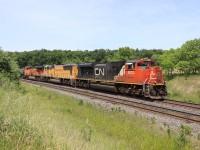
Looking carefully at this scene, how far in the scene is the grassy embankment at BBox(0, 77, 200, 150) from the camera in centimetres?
636

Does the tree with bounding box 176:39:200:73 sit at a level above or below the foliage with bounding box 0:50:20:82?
above

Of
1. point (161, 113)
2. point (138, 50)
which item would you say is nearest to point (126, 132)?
point (161, 113)

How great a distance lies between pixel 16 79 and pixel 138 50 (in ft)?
389

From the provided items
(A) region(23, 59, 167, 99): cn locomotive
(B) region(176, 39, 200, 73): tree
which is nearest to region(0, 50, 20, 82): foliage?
(A) region(23, 59, 167, 99): cn locomotive

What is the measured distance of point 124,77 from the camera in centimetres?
2542

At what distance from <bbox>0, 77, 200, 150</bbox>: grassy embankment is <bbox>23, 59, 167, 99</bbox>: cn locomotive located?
22.0 ft

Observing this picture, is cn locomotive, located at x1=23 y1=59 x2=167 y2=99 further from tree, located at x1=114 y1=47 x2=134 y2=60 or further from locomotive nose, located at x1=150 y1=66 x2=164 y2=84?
tree, located at x1=114 y1=47 x2=134 y2=60

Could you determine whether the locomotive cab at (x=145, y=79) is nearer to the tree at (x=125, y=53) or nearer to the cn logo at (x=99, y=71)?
the cn logo at (x=99, y=71)

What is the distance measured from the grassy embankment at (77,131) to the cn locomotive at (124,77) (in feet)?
22.0

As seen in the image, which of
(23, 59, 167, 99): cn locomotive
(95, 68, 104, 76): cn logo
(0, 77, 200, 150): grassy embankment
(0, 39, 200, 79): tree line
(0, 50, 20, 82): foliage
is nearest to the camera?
(0, 77, 200, 150): grassy embankment

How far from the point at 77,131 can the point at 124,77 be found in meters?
15.9

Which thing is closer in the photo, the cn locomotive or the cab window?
the cn locomotive

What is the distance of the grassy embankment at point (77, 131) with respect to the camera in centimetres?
636

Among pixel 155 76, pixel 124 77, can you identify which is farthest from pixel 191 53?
pixel 155 76
